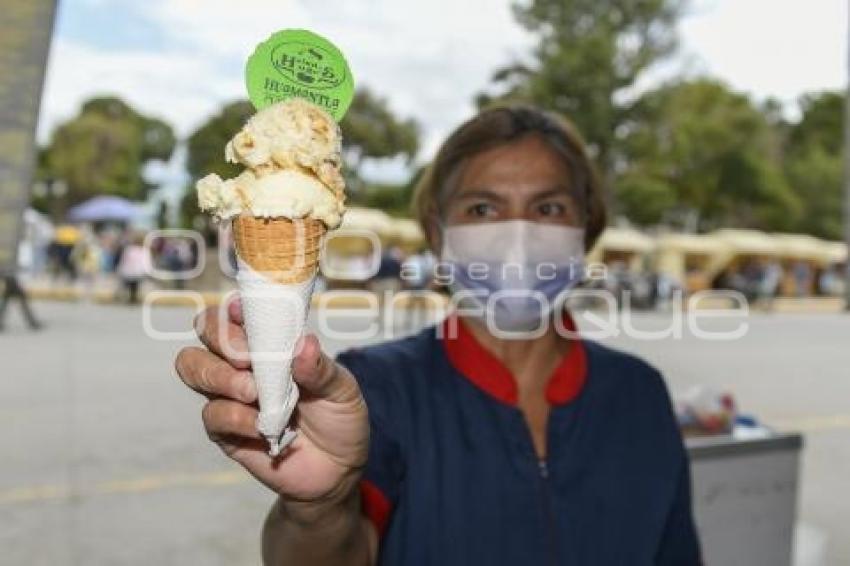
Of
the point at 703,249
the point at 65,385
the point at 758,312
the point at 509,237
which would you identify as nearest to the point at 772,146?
the point at 703,249

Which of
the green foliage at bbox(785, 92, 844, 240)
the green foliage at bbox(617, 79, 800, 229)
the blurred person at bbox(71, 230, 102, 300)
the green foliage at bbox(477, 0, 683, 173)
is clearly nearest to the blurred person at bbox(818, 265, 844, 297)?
the green foliage at bbox(785, 92, 844, 240)

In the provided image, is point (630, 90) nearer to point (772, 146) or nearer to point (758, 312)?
point (758, 312)

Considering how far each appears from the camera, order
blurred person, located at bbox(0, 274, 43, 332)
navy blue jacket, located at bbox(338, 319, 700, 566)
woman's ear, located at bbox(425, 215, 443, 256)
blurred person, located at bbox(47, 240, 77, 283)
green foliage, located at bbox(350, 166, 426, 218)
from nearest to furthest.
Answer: navy blue jacket, located at bbox(338, 319, 700, 566), woman's ear, located at bbox(425, 215, 443, 256), blurred person, located at bbox(0, 274, 43, 332), blurred person, located at bbox(47, 240, 77, 283), green foliage, located at bbox(350, 166, 426, 218)

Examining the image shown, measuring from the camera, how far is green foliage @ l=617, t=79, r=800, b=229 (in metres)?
31.1

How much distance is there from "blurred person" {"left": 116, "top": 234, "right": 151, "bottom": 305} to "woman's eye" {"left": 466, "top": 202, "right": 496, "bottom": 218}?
14.6 meters

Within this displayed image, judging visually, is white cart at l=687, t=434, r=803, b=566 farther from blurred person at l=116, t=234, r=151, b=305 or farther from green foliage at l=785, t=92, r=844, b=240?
green foliage at l=785, t=92, r=844, b=240

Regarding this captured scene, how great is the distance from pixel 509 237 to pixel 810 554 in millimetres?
2105

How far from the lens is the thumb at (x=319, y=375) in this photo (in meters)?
0.86

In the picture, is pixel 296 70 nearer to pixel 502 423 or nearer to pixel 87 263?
pixel 502 423

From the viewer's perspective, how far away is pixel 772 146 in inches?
1636

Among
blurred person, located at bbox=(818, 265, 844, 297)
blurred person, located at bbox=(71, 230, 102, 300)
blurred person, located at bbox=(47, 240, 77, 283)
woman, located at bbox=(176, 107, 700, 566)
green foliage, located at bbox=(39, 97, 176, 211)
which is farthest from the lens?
green foliage, located at bbox=(39, 97, 176, 211)

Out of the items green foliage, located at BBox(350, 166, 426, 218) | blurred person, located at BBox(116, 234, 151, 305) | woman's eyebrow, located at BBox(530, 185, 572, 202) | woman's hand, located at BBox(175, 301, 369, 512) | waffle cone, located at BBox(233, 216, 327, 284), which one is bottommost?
woman's hand, located at BBox(175, 301, 369, 512)

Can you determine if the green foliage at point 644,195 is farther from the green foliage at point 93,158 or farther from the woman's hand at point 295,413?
the woman's hand at point 295,413

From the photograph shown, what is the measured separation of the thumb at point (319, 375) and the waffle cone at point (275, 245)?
0.07 metres
